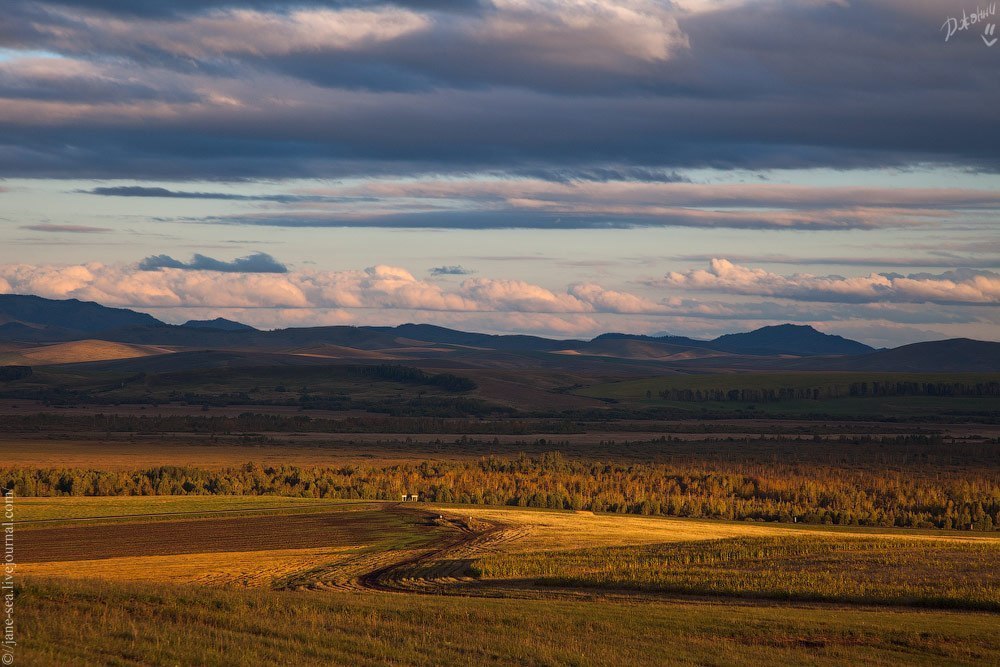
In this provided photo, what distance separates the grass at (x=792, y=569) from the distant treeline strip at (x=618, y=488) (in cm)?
1962

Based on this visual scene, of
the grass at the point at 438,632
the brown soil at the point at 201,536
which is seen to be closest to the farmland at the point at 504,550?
the grass at the point at 438,632

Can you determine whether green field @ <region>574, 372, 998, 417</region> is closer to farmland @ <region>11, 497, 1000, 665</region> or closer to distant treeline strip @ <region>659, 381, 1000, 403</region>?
distant treeline strip @ <region>659, 381, 1000, 403</region>

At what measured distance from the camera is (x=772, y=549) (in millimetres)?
34344

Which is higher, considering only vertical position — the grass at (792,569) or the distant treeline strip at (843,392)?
the distant treeline strip at (843,392)

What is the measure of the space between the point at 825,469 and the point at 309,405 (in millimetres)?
96013

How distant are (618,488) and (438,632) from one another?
149ft

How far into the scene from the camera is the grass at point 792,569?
1066 inches

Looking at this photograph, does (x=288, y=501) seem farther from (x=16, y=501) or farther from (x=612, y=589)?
(x=612, y=589)

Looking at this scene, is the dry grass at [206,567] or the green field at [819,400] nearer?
the dry grass at [206,567]

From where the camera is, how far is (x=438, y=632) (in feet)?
67.8

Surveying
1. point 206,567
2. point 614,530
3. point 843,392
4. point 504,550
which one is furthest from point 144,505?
point 843,392

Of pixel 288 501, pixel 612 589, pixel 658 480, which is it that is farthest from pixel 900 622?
pixel 658 480

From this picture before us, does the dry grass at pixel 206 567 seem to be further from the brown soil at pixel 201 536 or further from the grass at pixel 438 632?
the grass at pixel 438 632

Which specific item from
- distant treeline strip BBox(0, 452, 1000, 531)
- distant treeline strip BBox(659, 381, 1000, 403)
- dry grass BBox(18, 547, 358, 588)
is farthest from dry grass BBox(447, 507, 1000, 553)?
distant treeline strip BBox(659, 381, 1000, 403)
